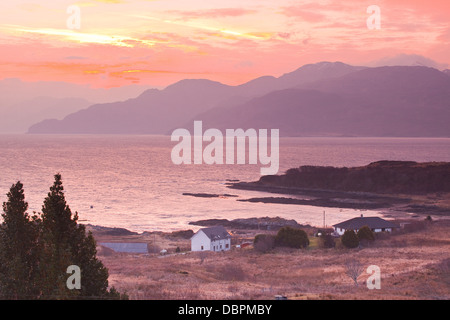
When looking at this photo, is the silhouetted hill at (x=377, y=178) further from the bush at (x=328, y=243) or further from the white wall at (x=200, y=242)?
the white wall at (x=200, y=242)

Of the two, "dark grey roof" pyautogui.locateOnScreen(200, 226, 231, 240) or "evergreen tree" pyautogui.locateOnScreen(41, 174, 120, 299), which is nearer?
"evergreen tree" pyautogui.locateOnScreen(41, 174, 120, 299)

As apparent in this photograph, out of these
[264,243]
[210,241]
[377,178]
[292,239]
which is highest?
[377,178]

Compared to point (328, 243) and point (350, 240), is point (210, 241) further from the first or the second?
point (350, 240)

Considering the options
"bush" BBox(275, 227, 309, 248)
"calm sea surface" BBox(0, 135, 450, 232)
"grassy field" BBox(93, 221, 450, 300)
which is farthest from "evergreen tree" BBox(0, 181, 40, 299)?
"calm sea surface" BBox(0, 135, 450, 232)

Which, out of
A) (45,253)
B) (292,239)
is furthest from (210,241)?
(45,253)

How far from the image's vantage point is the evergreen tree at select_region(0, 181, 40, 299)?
17453mm

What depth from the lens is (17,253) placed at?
17906mm

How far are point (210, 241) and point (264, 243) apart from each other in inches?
246

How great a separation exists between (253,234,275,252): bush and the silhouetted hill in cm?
6503

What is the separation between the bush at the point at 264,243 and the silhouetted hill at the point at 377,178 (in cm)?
6503

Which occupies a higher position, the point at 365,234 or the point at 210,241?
the point at 365,234

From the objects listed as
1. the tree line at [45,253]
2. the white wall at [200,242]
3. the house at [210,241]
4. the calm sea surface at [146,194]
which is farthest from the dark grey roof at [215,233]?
the tree line at [45,253]

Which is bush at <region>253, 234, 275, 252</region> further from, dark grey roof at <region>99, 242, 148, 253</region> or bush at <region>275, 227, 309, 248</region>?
dark grey roof at <region>99, 242, 148, 253</region>
